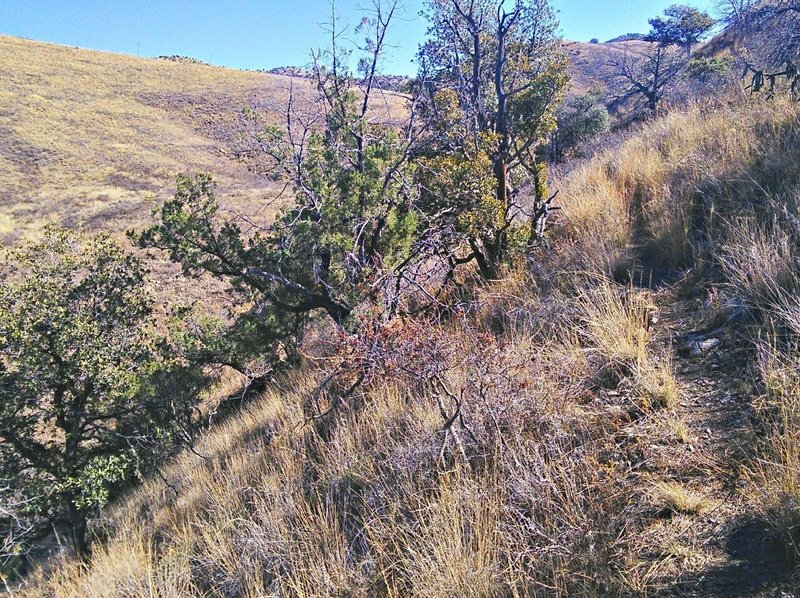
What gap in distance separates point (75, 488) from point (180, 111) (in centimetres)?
4173

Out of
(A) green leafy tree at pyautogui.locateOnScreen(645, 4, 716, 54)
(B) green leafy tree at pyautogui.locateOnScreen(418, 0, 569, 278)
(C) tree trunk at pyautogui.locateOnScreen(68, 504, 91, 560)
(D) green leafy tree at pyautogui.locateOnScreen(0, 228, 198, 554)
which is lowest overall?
(C) tree trunk at pyautogui.locateOnScreen(68, 504, 91, 560)

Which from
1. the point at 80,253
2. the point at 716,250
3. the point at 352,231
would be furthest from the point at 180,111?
the point at 716,250

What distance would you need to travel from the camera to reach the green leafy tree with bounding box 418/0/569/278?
5363mm

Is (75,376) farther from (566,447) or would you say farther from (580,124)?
(580,124)

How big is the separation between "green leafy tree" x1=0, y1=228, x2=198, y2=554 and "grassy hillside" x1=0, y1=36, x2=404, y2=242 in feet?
44.8

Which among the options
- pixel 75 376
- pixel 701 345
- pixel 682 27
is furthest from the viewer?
pixel 682 27

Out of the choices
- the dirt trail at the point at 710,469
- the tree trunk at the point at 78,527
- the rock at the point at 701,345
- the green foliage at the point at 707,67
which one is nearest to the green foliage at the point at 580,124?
the green foliage at the point at 707,67

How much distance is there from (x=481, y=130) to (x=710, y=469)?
5.00 m

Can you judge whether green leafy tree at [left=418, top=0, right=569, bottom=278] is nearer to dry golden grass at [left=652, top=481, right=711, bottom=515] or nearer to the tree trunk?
dry golden grass at [left=652, top=481, right=711, bottom=515]

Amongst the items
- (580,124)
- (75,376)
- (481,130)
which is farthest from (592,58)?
(75,376)

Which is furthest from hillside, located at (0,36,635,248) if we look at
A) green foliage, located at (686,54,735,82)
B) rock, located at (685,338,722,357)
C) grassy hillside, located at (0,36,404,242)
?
rock, located at (685,338,722,357)

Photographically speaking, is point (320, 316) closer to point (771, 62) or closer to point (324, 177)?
point (324, 177)

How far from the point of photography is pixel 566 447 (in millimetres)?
2598

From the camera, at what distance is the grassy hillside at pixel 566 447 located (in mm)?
2051
